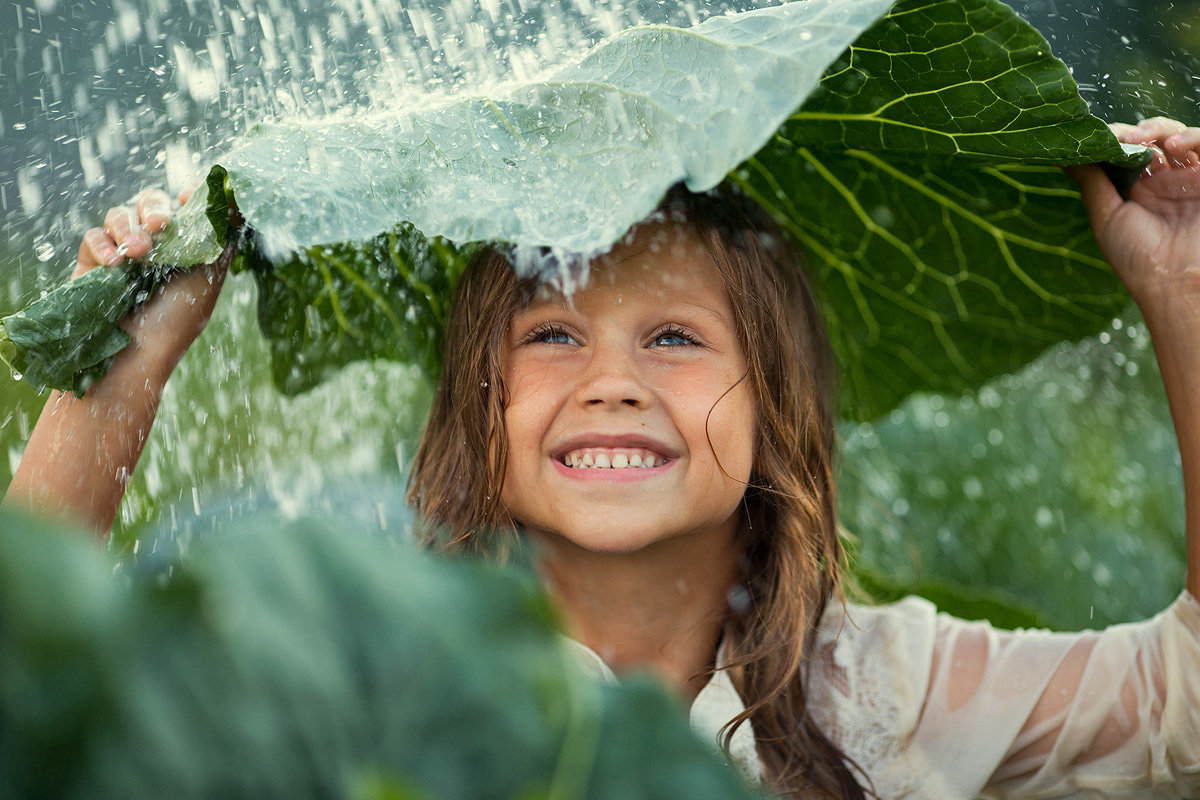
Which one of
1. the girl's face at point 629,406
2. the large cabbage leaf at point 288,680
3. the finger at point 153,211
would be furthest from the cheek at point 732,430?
the large cabbage leaf at point 288,680

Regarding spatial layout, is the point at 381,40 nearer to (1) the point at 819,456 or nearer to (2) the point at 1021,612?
(1) the point at 819,456

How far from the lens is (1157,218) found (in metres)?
0.95

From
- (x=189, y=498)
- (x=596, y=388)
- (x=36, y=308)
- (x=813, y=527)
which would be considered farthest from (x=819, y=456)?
(x=36, y=308)

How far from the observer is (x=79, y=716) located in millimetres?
185

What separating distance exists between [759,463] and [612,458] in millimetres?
215

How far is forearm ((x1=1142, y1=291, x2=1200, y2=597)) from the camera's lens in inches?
37.2

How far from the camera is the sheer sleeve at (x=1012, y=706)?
3.28ft

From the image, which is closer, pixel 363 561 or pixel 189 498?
pixel 363 561

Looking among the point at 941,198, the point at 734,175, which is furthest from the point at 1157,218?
the point at 734,175

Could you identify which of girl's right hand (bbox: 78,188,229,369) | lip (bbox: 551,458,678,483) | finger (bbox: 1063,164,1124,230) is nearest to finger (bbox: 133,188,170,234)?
girl's right hand (bbox: 78,188,229,369)

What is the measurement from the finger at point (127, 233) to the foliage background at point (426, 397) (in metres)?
0.12

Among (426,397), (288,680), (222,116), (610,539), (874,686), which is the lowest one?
(874,686)

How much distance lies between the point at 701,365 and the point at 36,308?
0.55 meters

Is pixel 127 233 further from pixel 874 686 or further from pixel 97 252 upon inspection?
pixel 874 686
